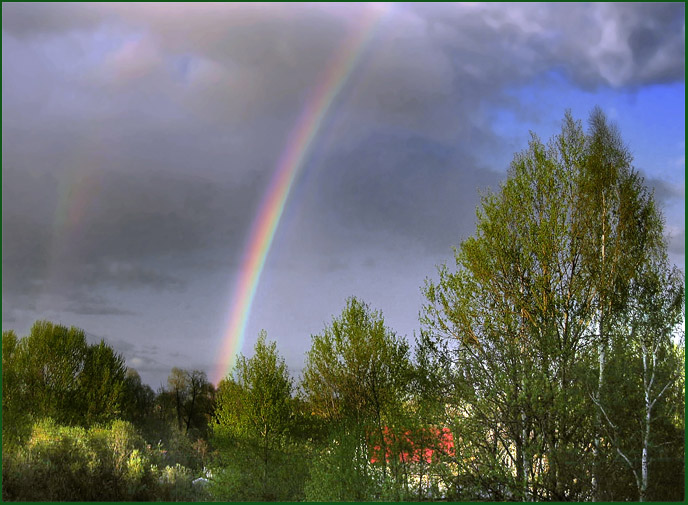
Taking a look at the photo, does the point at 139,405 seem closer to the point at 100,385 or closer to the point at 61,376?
the point at 100,385

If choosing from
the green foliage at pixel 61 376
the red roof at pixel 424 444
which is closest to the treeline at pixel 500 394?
the red roof at pixel 424 444

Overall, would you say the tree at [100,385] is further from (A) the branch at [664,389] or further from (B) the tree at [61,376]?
(A) the branch at [664,389]

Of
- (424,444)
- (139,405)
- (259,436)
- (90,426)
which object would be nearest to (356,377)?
(259,436)

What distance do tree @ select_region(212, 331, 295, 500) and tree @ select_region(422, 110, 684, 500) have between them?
11.2 meters

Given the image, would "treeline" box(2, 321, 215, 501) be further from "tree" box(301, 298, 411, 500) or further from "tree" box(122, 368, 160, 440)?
"tree" box(301, 298, 411, 500)

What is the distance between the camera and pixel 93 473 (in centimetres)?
1911

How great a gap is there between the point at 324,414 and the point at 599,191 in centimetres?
1399

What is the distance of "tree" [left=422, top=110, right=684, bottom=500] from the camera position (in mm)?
13273

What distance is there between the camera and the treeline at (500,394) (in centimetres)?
1351

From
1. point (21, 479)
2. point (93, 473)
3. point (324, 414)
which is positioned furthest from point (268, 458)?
point (21, 479)

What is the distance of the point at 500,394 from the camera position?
44.4 ft

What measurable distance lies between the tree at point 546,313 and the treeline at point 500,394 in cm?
5

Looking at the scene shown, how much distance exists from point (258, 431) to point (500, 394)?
1588 centimetres

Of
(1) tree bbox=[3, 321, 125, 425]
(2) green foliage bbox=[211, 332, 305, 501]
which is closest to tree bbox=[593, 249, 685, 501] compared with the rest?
(2) green foliage bbox=[211, 332, 305, 501]
